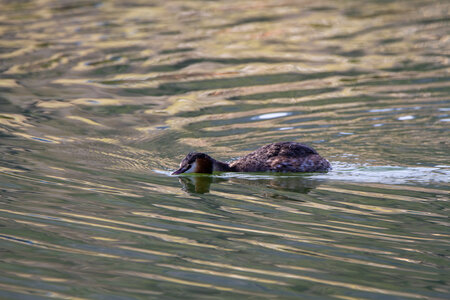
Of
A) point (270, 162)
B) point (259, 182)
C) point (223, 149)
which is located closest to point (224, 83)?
point (223, 149)

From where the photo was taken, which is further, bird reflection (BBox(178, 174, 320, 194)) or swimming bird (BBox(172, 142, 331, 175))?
swimming bird (BBox(172, 142, 331, 175))

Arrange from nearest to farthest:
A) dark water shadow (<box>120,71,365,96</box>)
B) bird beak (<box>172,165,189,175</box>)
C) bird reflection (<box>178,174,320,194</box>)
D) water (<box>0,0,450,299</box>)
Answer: water (<box>0,0,450,299</box>)
bird reflection (<box>178,174,320,194</box>)
bird beak (<box>172,165,189,175</box>)
dark water shadow (<box>120,71,365,96</box>)

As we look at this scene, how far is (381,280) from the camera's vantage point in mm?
6668

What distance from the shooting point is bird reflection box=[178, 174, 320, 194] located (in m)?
10.4

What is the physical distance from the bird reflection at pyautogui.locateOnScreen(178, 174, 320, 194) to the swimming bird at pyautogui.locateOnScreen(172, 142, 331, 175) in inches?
5.2

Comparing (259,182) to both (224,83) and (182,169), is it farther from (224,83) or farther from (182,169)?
(224,83)

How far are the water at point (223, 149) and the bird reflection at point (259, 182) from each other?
0.06m

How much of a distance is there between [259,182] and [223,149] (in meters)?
2.13

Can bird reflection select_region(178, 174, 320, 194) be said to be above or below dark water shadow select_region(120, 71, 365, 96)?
below

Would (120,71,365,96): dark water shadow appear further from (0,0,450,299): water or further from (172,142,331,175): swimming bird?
(172,142,331,175): swimming bird

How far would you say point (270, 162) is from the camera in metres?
11.3

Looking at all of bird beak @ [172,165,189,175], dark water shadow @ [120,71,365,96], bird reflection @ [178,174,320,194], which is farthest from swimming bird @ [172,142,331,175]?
dark water shadow @ [120,71,365,96]

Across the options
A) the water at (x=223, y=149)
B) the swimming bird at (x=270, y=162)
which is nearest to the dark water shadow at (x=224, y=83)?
the water at (x=223, y=149)

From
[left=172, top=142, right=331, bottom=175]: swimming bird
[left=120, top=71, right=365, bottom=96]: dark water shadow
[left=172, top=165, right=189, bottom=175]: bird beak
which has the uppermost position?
[left=120, top=71, right=365, bottom=96]: dark water shadow
